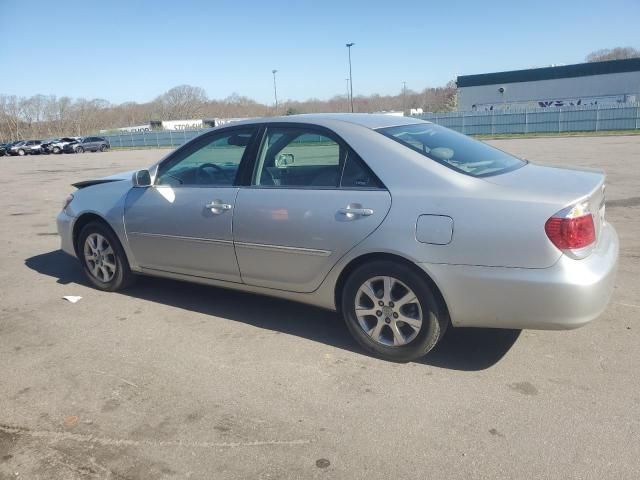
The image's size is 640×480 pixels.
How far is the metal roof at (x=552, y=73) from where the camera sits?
57344mm

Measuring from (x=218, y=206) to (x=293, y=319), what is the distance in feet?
3.67

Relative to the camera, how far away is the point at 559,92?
61750 mm

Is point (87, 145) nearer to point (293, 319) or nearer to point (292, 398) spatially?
point (293, 319)

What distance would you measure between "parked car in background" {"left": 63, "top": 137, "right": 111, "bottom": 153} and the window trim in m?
48.2

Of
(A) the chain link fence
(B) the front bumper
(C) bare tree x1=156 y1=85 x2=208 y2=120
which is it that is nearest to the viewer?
Result: (B) the front bumper

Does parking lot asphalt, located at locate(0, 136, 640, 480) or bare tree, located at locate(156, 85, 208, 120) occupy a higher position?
bare tree, located at locate(156, 85, 208, 120)

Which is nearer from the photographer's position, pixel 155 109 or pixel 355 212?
pixel 355 212

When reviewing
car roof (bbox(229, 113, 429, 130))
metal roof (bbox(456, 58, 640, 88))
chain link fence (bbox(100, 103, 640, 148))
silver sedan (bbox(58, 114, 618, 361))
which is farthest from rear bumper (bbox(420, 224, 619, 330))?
metal roof (bbox(456, 58, 640, 88))

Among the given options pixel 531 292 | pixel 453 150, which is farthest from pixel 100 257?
pixel 531 292

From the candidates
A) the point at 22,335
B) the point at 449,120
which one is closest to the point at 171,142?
the point at 449,120

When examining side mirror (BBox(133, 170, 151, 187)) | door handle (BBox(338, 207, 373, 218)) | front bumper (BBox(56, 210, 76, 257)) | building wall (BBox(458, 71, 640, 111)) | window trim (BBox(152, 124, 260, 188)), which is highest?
building wall (BBox(458, 71, 640, 111))

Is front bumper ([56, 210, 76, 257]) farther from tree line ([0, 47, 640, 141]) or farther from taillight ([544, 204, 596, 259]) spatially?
tree line ([0, 47, 640, 141])

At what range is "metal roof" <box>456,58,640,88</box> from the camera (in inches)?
2258

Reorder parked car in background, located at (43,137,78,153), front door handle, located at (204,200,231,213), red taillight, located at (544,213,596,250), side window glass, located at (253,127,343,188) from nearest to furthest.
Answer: red taillight, located at (544,213,596,250) < side window glass, located at (253,127,343,188) < front door handle, located at (204,200,231,213) < parked car in background, located at (43,137,78,153)
